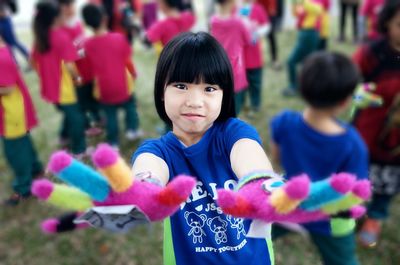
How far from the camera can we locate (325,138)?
4.61 ft

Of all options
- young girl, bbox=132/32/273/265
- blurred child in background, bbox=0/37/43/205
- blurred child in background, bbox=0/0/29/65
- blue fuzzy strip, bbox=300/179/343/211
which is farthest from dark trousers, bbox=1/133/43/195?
blurred child in background, bbox=0/0/29/65

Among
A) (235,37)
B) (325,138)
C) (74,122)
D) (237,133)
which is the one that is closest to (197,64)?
(237,133)

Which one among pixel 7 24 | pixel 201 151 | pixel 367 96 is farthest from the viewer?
pixel 7 24

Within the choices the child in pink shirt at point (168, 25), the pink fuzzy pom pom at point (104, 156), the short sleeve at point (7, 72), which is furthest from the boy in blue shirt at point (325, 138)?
the child in pink shirt at point (168, 25)

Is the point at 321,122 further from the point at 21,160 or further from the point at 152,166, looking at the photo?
the point at 21,160

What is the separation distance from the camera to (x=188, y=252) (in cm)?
118

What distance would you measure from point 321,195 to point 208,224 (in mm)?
442

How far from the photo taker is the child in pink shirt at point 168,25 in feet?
11.0

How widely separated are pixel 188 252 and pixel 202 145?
33 centimetres

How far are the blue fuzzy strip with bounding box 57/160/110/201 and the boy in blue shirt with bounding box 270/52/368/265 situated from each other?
70cm

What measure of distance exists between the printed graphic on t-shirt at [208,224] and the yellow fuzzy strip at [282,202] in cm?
32

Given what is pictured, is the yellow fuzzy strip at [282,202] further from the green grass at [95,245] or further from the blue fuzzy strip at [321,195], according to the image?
the green grass at [95,245]

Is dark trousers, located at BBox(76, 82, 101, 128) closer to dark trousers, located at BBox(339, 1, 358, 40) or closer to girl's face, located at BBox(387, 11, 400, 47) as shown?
girl's face, located at BBox(387, 11, 400, 47)

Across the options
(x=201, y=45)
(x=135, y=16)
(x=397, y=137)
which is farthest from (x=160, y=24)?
(x=135, y=16)
